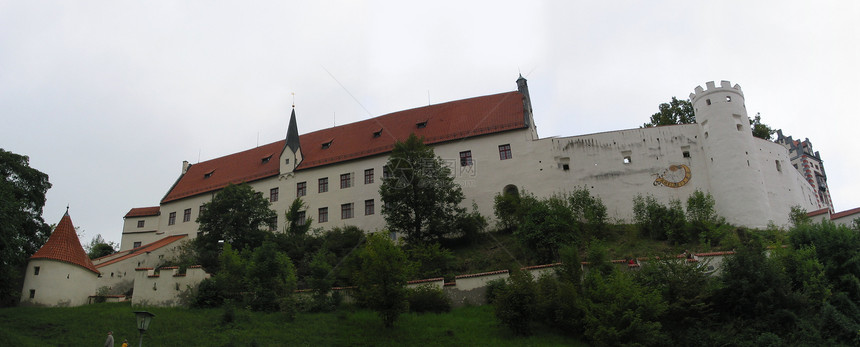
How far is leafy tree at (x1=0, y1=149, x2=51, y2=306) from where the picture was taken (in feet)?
87.5

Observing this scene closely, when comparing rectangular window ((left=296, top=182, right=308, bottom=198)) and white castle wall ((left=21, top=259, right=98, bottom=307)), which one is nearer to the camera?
white castle wall ((left=21, top=259, right=98, bottom=307))

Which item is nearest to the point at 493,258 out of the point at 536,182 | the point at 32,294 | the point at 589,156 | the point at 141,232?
the point at 536,182

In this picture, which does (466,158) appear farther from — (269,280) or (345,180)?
(269,280)

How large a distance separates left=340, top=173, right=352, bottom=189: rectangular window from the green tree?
703 centimetres

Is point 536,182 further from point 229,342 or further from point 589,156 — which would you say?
point 229,342

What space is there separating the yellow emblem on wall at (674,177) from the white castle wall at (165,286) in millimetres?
23545

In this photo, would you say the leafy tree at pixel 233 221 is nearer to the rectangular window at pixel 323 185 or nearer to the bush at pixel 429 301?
the rectangular window at pixel 323 185

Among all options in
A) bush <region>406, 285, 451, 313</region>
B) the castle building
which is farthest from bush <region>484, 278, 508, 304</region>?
the castle building

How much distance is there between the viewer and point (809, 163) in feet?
222

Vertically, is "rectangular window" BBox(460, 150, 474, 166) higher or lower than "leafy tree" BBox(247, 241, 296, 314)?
higher

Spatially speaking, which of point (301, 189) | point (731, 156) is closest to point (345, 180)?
point (301, 189)

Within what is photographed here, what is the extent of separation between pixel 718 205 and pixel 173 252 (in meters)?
31.5

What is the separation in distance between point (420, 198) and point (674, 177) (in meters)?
13.8

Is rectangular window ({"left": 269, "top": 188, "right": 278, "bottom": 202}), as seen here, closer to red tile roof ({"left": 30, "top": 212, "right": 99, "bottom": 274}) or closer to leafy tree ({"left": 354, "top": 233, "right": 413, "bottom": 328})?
red tile roof ({"left": 30, "top": 212, "right": 99, "bottom": 274})
